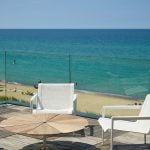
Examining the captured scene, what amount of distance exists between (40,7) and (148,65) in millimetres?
62737

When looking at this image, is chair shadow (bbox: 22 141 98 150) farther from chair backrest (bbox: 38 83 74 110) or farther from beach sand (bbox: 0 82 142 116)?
beach sand (bbox: 0 82 142 116)

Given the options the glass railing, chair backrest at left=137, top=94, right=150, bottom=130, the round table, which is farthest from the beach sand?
the round table

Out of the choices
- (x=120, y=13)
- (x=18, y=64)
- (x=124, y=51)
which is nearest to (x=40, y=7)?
(x=120, y=13)

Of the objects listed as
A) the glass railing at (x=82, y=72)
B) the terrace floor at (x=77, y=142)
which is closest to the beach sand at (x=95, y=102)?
the glass railing at (x=82, y=72)

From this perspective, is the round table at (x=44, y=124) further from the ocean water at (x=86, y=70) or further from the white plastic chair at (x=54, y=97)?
the ocean water at (x=86, y=70)

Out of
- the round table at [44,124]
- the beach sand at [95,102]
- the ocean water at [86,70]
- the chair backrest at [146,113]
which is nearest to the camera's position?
the round table at [44,124]

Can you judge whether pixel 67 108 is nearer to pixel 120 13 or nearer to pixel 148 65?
pixel 148 65

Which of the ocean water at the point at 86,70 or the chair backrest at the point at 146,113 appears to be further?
the ocean water at the point at 86,70

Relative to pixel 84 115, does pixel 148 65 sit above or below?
above

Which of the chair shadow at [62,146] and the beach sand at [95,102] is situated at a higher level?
the beach sand at [95,102]

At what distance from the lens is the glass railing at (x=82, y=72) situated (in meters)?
7.15

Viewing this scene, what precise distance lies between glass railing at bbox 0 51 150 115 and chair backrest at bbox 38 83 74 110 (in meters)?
0.56

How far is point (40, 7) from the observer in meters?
68.4

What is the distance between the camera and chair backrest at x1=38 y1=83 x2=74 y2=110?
663 centimetres
